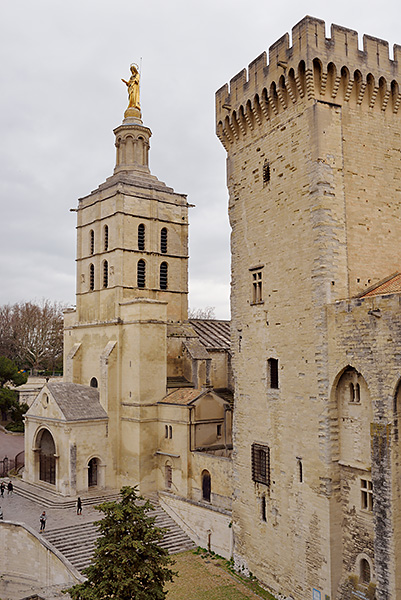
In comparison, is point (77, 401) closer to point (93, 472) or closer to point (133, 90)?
point (93, 472)

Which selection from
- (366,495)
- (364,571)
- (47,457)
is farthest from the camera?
(47,457)

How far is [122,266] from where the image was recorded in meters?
34.2

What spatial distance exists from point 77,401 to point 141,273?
950 cm

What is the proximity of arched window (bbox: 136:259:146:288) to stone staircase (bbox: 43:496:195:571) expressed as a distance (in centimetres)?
1524

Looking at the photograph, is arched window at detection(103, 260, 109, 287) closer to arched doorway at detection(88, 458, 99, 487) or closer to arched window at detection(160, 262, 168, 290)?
arched window at detection(160, 262, 168, 290)

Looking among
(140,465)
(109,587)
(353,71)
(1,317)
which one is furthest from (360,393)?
(1,317)

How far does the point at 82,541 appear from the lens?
24.9 metres

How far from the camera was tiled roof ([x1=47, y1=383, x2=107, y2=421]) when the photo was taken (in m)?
31.0

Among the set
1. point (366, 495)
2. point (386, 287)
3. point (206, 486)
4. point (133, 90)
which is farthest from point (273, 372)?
point (133, 90)

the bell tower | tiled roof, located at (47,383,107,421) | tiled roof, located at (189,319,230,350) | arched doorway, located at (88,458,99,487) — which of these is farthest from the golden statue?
arched doorway, located at (88,458,99,487)

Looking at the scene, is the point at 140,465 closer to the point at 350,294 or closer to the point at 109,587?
the point at 109,587

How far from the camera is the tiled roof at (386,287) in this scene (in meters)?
16.6

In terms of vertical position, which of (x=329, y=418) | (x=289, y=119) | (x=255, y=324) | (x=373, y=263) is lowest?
(x=329, y=418)

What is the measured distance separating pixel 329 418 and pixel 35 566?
16.0 m
